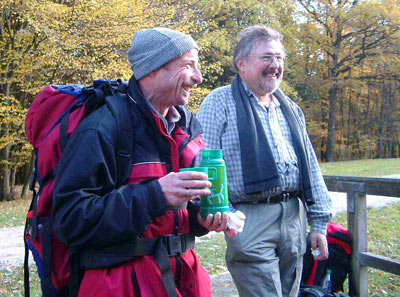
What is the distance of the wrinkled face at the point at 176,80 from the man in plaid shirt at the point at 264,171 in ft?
3.02

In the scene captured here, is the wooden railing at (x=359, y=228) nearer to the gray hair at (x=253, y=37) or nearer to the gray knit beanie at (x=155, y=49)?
the gray hair at (x=253, y=37)

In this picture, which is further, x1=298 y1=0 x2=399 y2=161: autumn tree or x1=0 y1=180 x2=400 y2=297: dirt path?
x1=298 y1=0 x2=399 y2=161: autumn tree

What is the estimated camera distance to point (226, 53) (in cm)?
2311

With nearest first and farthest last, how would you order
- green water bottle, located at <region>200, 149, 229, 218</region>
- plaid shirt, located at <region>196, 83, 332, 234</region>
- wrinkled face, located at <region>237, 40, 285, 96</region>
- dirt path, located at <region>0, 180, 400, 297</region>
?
green water bottle, located at <region>200, 149, 229, 218</region>
plaid shirt, located at <region>196, 83, 332, 234</region>
wrinkled face, located at <region>237, 40, 285, 96</region>
dirt path, located at <region>0, 180, 400, 297</region>

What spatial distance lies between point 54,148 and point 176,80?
23.6 inches

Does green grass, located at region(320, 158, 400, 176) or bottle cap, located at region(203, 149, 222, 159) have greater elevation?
bottle cap, located at region(203, 149, 222, 159)

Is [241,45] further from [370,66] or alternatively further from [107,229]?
[370,66]

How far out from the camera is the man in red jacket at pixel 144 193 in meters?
1.57

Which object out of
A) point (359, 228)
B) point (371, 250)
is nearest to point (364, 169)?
point (371, 250)

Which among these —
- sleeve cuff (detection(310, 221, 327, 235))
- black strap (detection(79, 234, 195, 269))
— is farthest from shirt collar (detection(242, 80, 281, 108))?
black strap (detection(79, 234, 195, 269))

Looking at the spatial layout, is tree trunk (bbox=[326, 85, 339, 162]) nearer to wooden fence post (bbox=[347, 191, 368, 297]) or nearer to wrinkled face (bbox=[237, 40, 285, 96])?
wooden fence post (bbox=[347, 191, 368, 297])

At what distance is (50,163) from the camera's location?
169 cm

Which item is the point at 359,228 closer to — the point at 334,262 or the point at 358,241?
the point at 358,241

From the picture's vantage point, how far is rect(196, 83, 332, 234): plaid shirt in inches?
112
